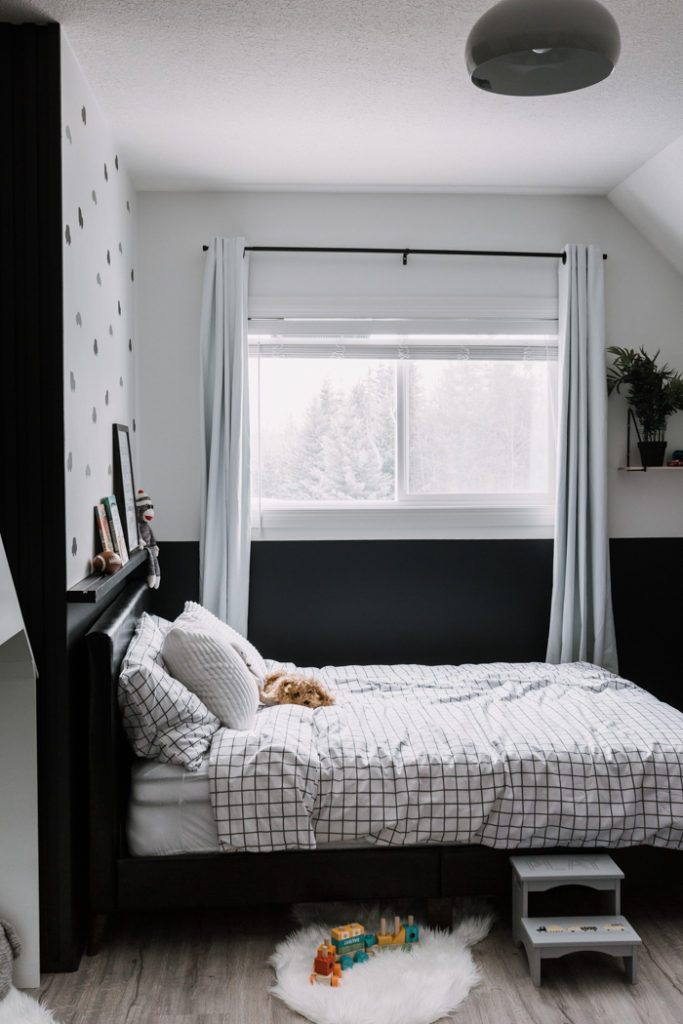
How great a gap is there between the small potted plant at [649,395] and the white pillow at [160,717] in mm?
2432

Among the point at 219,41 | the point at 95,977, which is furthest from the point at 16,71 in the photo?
the point at 95,977

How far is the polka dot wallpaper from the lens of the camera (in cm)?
245

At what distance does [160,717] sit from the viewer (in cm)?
251

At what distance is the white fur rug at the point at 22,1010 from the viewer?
2104mm

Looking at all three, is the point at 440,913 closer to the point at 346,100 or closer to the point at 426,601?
the point at 426,601

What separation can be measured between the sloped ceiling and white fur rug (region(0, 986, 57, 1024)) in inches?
101

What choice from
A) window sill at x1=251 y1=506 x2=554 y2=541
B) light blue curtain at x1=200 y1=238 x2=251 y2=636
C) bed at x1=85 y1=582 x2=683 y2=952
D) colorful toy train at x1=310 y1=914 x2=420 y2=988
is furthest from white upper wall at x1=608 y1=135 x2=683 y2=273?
colorful toy train at x1=310 y1=914 x2=420 y2=988

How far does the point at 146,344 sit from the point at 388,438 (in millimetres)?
1196

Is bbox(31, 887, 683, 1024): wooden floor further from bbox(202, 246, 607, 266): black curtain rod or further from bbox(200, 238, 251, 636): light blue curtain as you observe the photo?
bbox(202, 246, 607, 266): black curtain rod

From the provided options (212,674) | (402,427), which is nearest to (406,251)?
(402,427)

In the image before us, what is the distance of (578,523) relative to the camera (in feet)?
12.8

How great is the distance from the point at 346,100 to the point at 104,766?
2.27m

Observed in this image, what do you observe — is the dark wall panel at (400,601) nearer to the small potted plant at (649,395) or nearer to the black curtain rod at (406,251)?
the small potted plant at (649,395)

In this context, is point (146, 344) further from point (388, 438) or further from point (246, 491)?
point (388, 438)
